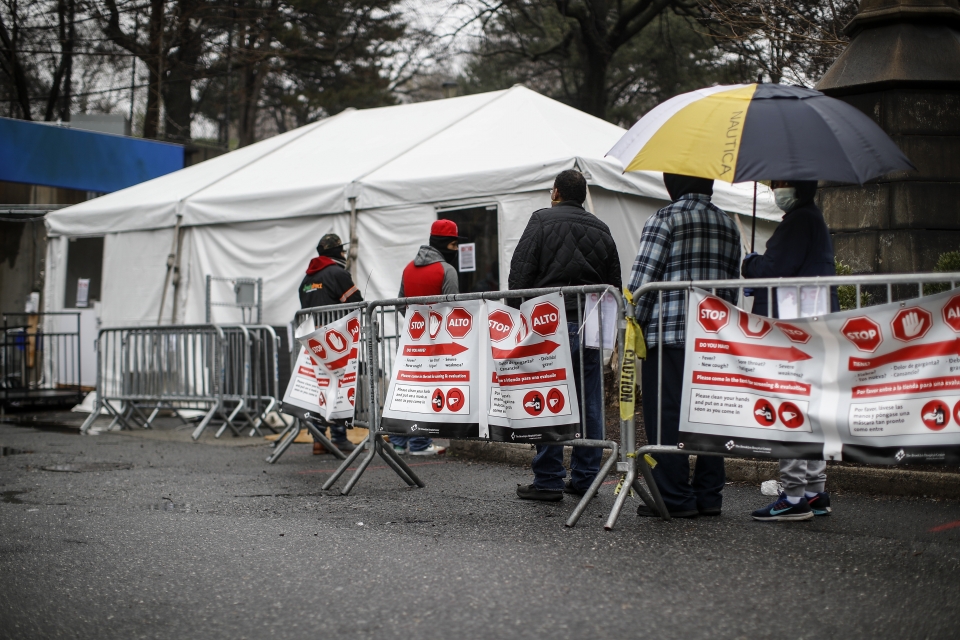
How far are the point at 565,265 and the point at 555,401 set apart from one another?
3.43 feet

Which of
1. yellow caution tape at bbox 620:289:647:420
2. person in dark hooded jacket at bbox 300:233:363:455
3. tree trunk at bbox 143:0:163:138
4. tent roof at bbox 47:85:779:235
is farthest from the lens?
tree trunk at bbox 143:0:163:138

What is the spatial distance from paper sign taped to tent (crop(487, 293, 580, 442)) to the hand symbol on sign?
1805mm

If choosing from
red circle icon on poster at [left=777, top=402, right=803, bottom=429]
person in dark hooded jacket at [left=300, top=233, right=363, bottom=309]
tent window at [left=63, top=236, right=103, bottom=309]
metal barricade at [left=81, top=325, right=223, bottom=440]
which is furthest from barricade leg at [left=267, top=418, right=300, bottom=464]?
tent window at [left=63, top=236, right=103, bottom=309]

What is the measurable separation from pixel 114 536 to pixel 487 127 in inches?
332

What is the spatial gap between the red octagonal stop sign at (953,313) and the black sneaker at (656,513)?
1768 millimetres

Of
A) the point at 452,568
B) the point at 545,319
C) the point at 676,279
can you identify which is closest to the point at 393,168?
the point at 545,319

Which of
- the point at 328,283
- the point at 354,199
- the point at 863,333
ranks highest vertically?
the point at 354,199

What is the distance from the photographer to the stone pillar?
839 centimetres

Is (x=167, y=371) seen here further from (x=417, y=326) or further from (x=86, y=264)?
(x=417, y=326)

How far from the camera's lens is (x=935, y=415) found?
4430mm

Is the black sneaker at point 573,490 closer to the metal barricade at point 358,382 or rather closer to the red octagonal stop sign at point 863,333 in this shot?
the metal barricade at point 358,382

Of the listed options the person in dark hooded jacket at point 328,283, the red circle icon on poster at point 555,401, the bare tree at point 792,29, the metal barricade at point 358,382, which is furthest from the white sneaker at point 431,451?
the bare tree at point 792,29

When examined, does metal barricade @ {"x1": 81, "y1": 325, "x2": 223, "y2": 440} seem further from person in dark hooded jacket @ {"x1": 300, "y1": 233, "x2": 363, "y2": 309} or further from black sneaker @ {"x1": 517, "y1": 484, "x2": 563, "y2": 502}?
black sneaker @ {"x1": 517, "y1": 484, "x2": 563, "y2": 502}

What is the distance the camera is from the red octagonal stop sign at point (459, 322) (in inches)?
239
